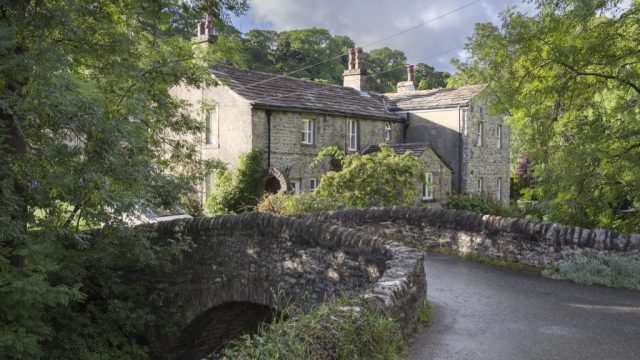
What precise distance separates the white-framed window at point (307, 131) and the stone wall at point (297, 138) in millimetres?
166

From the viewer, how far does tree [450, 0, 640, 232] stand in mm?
11727

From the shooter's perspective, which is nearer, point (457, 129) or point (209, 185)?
point (209, 185)

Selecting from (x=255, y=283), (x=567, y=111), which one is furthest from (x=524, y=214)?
(x=255, y=283)

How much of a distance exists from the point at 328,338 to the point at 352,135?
23.0m

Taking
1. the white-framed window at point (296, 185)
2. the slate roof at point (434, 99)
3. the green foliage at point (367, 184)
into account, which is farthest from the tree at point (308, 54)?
the green foliage at point (367, 184)

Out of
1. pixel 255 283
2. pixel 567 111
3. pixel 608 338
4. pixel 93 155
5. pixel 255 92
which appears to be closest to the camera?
pixel 608 338

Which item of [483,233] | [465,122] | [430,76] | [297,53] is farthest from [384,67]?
[483,233]

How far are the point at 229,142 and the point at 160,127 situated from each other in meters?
12.2

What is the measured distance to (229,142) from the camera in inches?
930

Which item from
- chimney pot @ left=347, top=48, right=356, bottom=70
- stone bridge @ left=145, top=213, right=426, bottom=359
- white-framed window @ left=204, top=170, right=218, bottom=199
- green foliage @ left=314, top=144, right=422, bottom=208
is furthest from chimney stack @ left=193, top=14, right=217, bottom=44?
stone bridge @ left=145, top=213, right=426, bottom=359

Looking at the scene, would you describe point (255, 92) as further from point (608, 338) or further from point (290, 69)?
point (290, 69)

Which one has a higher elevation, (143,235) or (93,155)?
(93,155)

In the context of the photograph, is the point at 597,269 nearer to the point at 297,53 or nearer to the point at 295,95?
the point at 295,95

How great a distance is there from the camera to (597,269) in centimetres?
938
